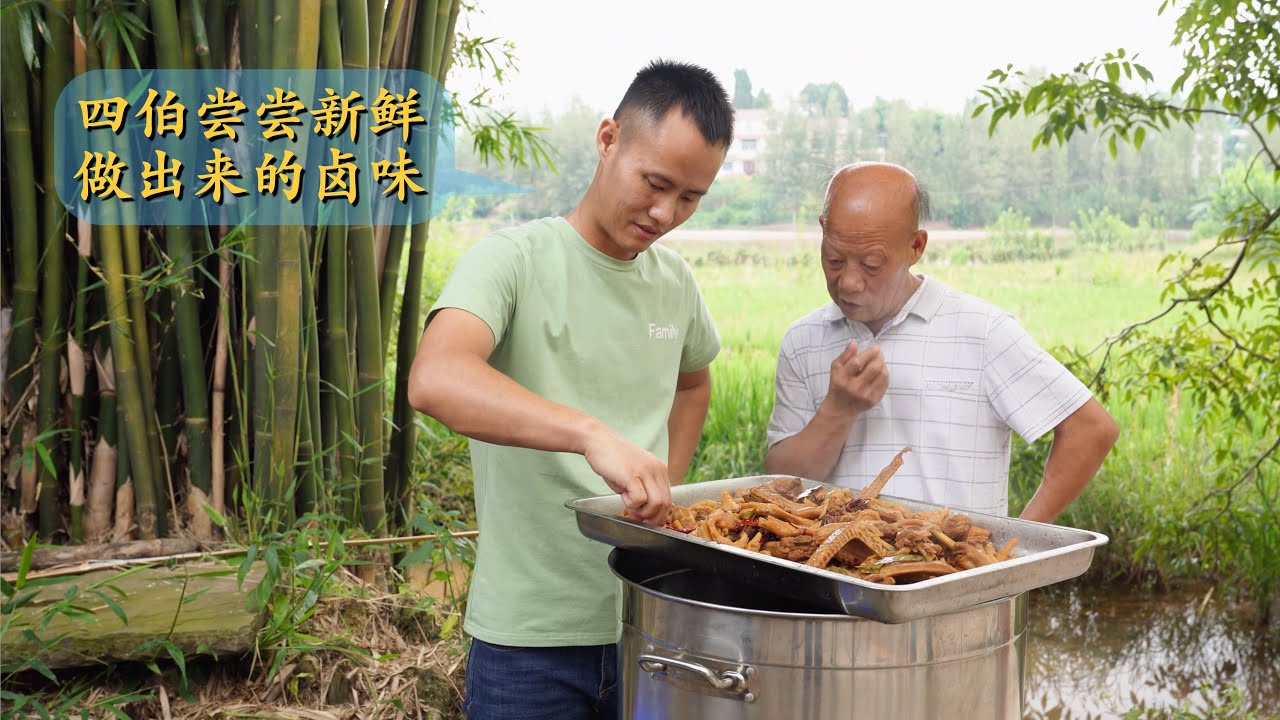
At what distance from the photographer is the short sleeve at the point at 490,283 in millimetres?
1610

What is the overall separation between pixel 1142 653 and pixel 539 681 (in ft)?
9.98

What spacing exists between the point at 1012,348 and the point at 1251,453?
10.2ft

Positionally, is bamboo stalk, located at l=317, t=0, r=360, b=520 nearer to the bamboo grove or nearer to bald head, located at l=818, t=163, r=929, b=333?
the bamboo grove

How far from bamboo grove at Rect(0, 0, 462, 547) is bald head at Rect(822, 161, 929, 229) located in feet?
4.39

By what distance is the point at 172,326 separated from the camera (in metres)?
2.74

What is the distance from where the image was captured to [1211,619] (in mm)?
4160

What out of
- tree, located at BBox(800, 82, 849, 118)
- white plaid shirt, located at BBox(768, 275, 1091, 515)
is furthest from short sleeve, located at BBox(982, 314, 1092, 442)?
tree, located at BBox(800, 82, 849, 118)

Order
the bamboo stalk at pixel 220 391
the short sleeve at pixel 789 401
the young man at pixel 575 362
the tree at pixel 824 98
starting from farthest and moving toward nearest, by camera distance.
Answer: the tree at pixel 824 98
the bamboo stalk at pixel 220 391
the short sleeve at pixel 789 401
the young man at pixel 575 362

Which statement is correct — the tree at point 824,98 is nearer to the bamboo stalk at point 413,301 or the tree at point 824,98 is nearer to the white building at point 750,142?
the white building at point 750,142

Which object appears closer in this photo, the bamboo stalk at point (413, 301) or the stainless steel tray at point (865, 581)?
the stainless steel tray at point (865, 581)

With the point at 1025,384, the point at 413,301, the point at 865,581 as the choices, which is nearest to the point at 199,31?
the point at 413,301

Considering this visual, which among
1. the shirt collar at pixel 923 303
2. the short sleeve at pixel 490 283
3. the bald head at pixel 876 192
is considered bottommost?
the shirt collar at pixel 923 303

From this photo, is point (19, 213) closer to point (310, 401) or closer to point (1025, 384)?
point (310, 401)

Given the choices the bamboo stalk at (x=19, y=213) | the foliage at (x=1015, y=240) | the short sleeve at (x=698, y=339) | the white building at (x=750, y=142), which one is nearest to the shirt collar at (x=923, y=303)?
the short sleeve at (x=698, y=339)
